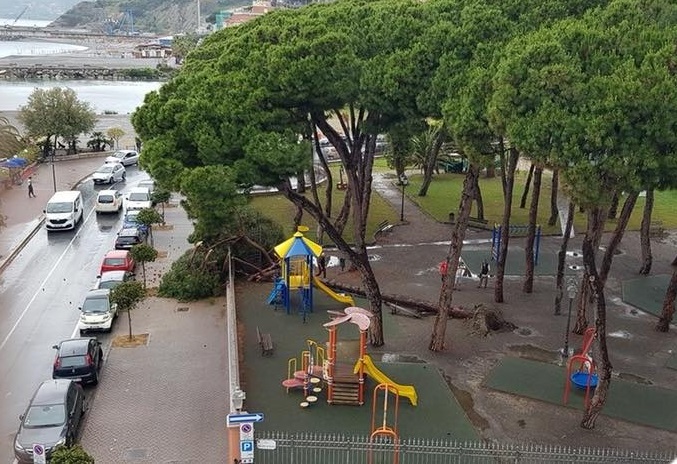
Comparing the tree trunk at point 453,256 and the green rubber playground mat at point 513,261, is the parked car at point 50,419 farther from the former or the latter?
the green rubber playground mat at point 513,261

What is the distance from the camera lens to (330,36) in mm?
18031

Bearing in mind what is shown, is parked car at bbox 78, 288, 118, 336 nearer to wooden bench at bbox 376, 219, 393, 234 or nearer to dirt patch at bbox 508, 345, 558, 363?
dirt patch at bbox 508, 345, 558, 363

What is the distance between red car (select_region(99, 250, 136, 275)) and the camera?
2564cm

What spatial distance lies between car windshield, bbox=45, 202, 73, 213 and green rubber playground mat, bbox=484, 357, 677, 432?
70.4 feet

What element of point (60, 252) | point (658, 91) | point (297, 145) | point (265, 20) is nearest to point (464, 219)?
point (297, 145)

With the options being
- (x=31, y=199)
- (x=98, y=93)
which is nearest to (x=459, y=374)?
(x=31, y=199)

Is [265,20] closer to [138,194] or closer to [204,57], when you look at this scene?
[204,57]

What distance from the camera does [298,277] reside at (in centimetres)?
2344

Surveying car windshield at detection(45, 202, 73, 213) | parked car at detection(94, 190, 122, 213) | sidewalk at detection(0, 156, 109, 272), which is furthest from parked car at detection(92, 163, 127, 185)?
car windshield at detection(45, 202, 73, 213)

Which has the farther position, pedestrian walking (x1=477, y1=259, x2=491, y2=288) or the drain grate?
pedestrian walking (x1=477, y1=259, x2=491, y2=288)

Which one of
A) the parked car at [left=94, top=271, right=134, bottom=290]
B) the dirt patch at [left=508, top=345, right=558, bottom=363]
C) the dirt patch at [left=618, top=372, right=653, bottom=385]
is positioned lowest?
the dirt patch at [left=618, top=372, right=653, bottom=385]

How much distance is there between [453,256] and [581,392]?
4.85 metres

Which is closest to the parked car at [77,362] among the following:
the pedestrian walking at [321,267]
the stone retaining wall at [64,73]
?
the pedestrian walking at [321,267]

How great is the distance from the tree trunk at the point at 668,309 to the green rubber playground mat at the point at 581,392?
4.13m
